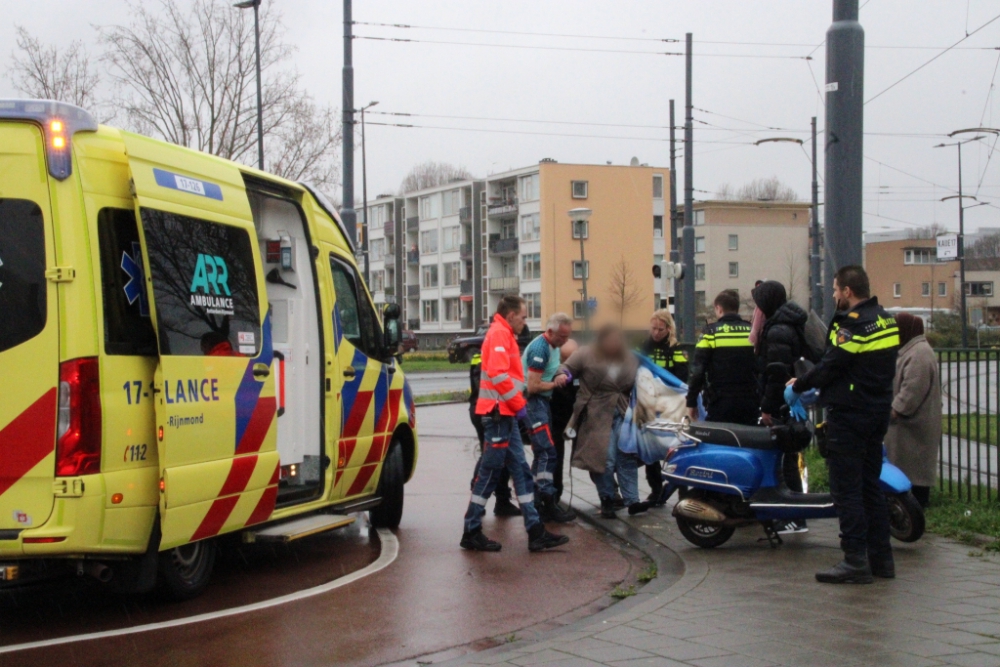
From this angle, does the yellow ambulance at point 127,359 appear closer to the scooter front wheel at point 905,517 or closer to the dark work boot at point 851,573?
the dark work boot at point 851,573

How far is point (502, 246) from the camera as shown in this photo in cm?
8575

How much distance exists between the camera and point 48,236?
5.65m

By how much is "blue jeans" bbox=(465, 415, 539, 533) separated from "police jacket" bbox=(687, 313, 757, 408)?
157 cm

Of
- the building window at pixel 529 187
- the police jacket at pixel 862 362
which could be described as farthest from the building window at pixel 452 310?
the police jacket at pixel 862 362

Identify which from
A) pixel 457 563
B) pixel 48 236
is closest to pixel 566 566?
pixel 457 563

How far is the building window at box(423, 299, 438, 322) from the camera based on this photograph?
95.8 meters

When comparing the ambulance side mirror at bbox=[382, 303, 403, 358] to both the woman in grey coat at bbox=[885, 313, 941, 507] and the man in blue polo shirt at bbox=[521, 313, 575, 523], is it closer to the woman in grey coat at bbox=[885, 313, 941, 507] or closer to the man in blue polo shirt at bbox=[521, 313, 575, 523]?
the man in blue polo shirt at bbox=[521, 313, 575, 523]

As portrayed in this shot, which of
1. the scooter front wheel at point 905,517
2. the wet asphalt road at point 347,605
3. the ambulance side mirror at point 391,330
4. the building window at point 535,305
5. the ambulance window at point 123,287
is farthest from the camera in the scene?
the building window at point 535,305

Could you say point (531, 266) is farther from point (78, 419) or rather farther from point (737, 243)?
point (78, 419)

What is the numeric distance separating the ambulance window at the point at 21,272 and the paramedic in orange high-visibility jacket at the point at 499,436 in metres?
3.62

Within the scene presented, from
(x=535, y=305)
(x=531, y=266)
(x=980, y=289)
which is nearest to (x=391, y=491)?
(x=535, y=305)

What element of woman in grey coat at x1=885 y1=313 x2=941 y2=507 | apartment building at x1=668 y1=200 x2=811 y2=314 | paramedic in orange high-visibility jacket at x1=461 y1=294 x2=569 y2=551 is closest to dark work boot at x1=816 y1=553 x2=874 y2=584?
woman in grey coat at x1=885 y1=313 x2=941 y2=507

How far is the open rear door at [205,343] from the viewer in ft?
19.7

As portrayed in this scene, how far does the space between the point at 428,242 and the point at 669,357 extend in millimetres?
87272
